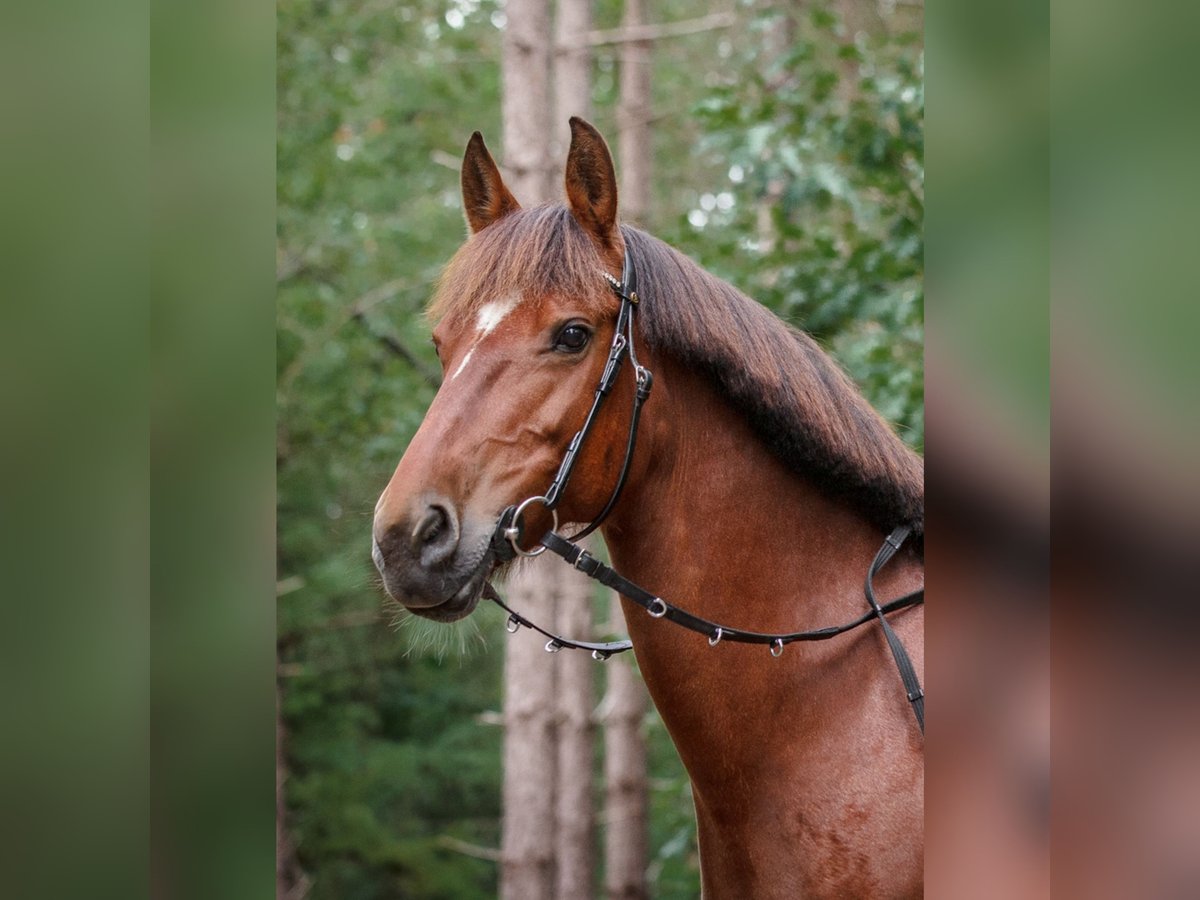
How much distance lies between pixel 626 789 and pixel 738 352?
8.17 meters

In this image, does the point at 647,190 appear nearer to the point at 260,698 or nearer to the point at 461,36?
the point at 461,36

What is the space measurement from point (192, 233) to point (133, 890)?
459 millimetres

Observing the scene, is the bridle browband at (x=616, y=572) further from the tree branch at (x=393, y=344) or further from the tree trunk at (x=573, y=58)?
the tree branch at (x=393, y=344)

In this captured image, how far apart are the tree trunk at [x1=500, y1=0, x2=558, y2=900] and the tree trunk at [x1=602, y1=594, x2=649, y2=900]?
35.6 inches

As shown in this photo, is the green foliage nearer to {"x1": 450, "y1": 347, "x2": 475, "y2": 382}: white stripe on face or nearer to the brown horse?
the brown horse

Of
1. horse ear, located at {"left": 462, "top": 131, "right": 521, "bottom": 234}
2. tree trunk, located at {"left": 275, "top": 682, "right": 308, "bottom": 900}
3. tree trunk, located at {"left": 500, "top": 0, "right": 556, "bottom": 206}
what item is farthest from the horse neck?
tree trunk, located at {"left": 275, "top": 682, "right": 308, "bottom": 900}

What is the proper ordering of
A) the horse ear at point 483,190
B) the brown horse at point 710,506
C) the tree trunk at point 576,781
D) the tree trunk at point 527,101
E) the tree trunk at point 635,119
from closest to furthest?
the brown horse at point 710,506
the horse ear at point 483,190
the tree trunk at point 527,101
the tree trunk at point 576,781
the tree trunk at point 635,119

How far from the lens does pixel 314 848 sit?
14.1 m

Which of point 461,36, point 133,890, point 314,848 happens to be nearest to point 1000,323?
point 133,890

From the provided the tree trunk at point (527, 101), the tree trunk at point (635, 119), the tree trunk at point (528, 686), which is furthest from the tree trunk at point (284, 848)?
the tree trunk at point (527, 101)

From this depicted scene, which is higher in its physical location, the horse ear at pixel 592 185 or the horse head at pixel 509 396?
the horse ear at pixel 592 185

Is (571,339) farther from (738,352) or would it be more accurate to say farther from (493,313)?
(738,352)

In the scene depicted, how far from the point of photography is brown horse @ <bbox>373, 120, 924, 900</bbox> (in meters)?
2.43

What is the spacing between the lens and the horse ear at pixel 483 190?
9.81ft
